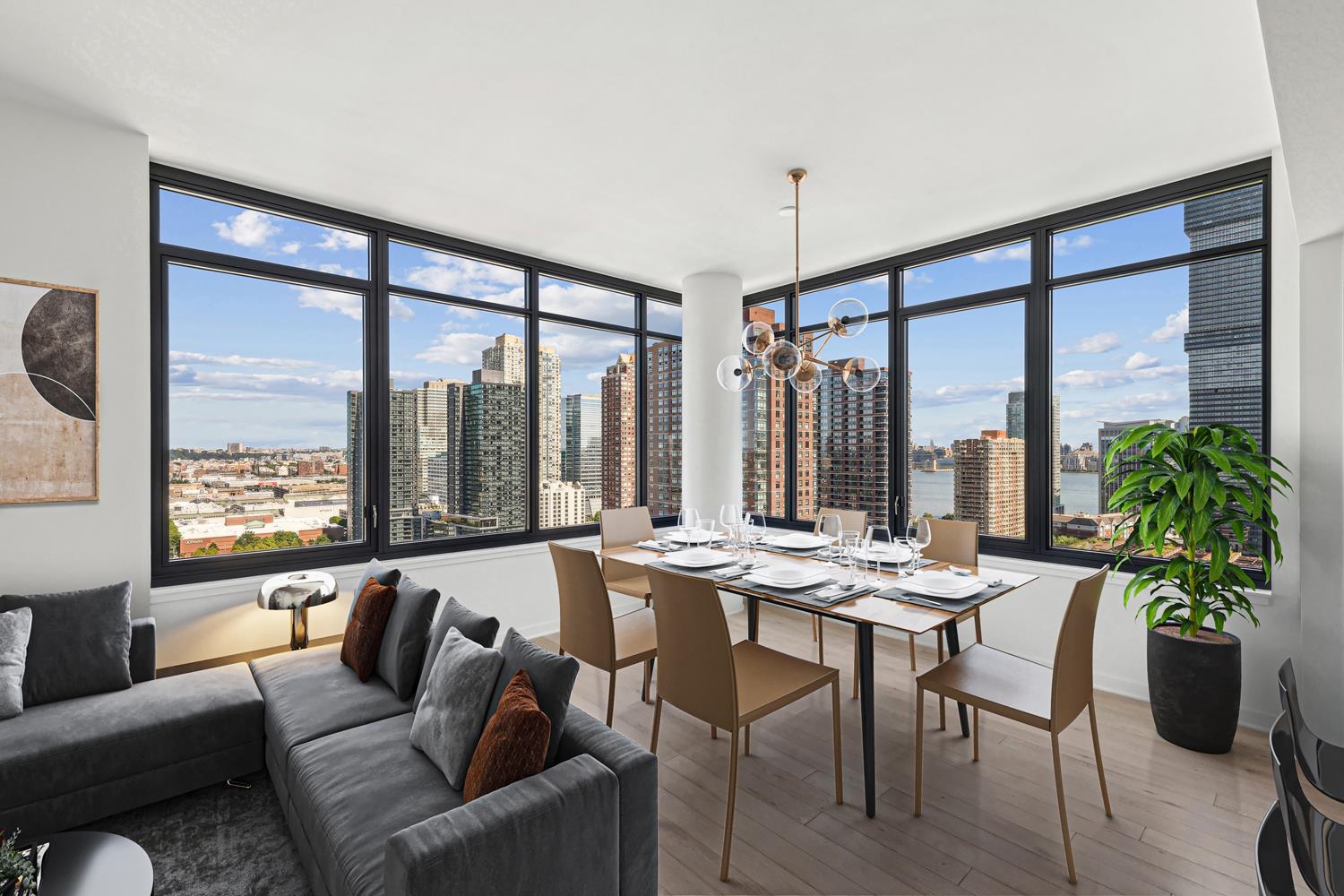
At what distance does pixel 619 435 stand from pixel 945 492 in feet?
8.55

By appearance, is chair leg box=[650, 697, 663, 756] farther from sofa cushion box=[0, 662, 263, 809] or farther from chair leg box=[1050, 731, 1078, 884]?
sofa cushion box=[0, 662, 263, 809]

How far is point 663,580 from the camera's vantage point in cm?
232

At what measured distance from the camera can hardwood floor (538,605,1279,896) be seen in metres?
1.95

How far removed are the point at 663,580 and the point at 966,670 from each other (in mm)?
1278

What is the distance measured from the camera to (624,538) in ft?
13.2

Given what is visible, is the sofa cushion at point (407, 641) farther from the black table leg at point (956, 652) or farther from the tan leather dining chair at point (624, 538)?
the black table leg at point (956, 652)

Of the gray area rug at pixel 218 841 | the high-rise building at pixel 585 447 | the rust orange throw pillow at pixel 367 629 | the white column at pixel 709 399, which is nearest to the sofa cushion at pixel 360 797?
the gray area rug at pixel 218 841

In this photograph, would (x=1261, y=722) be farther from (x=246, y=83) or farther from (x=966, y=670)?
(x=246, y=83)

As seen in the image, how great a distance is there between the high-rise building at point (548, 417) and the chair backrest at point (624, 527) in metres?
0.90

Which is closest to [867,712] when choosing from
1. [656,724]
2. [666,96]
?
[656,724]

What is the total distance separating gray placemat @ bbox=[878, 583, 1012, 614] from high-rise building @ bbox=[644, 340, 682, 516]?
3046 mm

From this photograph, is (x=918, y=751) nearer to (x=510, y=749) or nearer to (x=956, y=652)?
(x=956, y=652)

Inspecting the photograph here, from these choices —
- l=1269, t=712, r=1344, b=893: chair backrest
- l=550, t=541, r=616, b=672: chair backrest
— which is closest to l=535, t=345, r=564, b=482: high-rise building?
l=550, t=541, r=616, b=672: chair backrest

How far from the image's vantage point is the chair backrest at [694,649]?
214 centimetres
